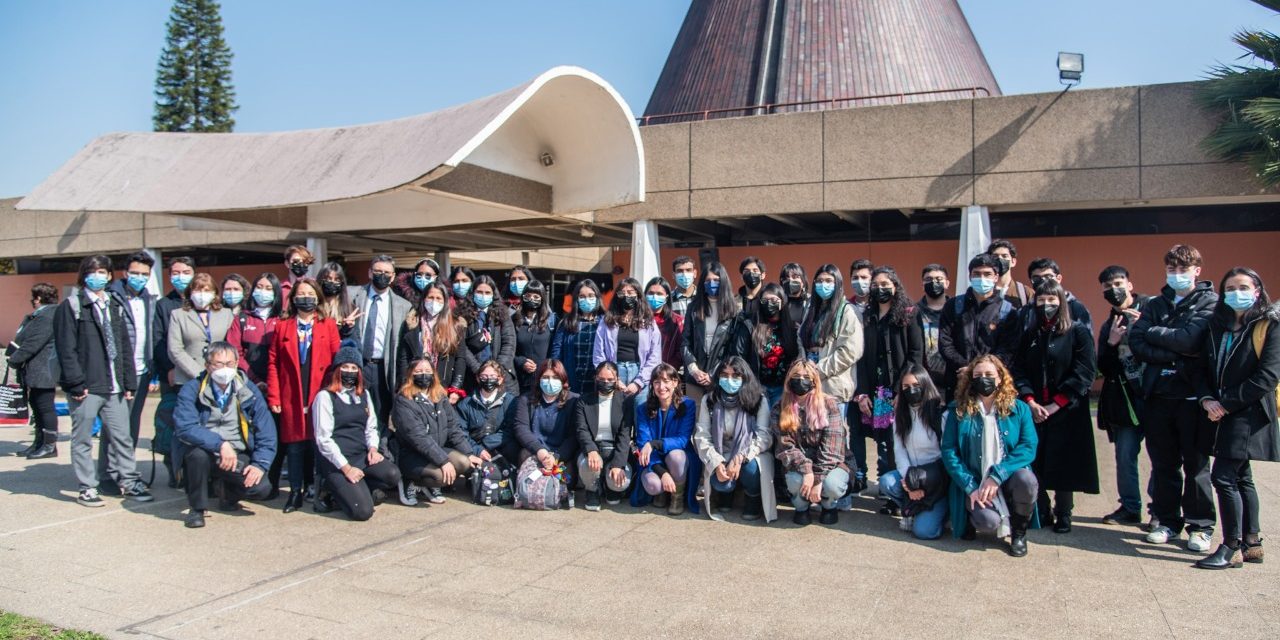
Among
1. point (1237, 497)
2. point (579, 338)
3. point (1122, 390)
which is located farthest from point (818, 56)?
point (1237, 497)

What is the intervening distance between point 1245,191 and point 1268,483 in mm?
5054

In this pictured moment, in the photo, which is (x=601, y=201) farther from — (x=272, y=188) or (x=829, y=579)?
(x=829, y=579)

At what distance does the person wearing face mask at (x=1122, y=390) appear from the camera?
241 inches

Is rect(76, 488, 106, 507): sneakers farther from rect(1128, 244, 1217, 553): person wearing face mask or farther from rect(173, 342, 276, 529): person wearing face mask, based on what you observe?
rect(1128, 244, 1217, 553): person wearing face mask

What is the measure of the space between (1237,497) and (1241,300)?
1165mm

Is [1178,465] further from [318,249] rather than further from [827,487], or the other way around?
[318,249]

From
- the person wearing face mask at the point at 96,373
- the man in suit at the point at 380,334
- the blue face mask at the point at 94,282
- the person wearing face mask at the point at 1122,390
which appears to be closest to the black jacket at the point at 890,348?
the person wearing face mask at the point at 1122,390

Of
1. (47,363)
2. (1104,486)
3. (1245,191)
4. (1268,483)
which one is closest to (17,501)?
(47,363)

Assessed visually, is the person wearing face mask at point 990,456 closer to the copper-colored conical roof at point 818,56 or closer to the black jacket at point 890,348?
the black jacket at point 890,348

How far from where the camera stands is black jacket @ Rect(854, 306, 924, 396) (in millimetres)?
6605

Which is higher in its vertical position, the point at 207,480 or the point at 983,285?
the point at 983,285

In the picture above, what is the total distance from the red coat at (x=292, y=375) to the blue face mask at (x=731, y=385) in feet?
10.0

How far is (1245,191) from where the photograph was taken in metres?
11.1

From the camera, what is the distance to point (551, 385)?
7043mm
